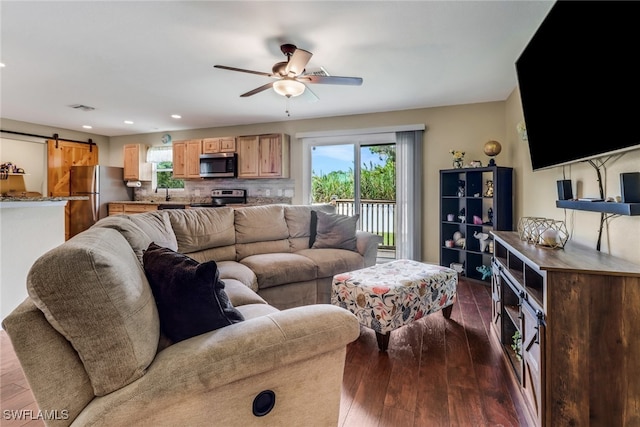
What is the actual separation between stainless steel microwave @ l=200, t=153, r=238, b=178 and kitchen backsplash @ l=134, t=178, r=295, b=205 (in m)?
0.38

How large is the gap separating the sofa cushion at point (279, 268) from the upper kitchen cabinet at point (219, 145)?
10.2 ft

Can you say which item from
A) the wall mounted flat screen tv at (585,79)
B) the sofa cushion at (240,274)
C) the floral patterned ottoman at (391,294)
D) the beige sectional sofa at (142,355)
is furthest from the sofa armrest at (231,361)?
the wall mounted flat screen tv at (585,79)

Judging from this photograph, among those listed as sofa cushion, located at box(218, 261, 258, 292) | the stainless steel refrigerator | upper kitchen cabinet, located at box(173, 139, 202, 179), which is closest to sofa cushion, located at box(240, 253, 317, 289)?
sofa cushion, located at box(218, 261, 258, 292)

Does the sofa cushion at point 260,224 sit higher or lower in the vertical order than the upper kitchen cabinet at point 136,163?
lower

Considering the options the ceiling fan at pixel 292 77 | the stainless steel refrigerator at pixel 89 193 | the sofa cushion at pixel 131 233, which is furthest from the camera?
the stainless steel refrigerator at pixel 89 193

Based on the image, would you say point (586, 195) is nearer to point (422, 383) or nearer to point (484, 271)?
point (422, 383)

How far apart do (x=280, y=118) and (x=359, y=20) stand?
10.3ft

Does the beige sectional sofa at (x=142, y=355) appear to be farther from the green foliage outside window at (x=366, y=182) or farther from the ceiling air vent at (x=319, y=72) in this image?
the green foliage outside window at (x=366, y=182)

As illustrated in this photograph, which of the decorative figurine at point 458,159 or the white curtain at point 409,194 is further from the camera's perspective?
the white curtain at point 409,194

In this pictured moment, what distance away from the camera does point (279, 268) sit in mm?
2740

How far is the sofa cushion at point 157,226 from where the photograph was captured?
189 cm

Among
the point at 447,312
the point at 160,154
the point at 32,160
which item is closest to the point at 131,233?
the point at 447,312

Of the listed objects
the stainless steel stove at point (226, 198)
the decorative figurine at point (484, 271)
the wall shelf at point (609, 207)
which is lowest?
the decorative figurine at point (484, 271)

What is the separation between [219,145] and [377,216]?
10.2 ft
